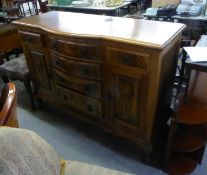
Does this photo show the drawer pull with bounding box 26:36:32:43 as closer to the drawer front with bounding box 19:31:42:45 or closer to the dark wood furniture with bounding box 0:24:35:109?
the drawer front with bounding box 19:31:42:45

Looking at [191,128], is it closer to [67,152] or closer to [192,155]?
[192,155]

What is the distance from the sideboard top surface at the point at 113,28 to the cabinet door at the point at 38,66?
0.78 ft

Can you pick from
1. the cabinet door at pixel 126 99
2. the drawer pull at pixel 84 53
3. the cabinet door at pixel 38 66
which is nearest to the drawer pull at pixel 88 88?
the cabinet door at pixel 126 99

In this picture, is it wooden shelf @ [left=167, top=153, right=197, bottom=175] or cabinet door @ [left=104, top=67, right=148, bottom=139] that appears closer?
cabinet door @ [left=104, top=67, right=148, bottom=139]

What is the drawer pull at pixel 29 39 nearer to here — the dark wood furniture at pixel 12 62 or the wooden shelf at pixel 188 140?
the dark wood furniture at pixel 12 62

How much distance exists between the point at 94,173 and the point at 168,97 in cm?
82

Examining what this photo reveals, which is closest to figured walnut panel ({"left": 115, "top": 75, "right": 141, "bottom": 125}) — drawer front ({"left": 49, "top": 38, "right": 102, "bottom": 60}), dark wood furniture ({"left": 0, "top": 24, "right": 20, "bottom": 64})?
→ drawer front ({"left": 49, "top": 38, "right": 102, "bottom": 60})

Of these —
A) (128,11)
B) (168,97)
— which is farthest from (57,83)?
(128,11)

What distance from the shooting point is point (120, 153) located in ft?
5.37

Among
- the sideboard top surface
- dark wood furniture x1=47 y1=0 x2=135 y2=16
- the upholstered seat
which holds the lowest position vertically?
the upholstered seat

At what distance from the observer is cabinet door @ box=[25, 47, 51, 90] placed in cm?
176

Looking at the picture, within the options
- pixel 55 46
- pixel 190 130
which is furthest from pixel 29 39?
pixel 190 130

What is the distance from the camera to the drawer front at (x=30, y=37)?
64.6 inches

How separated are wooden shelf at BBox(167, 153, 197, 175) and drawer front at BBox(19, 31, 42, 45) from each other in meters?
1.34
